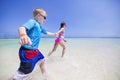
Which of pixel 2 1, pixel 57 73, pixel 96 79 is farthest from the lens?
pixel 2 1

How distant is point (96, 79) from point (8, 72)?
1.84 metres

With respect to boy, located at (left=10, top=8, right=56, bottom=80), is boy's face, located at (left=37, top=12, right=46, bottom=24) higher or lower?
higher

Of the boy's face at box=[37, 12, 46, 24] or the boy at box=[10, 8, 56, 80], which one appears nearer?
the boy at box=[10, 8, 56, 80]

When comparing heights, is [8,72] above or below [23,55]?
below

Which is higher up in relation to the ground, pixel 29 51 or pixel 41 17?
pixel 41 17

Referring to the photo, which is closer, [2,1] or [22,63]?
[22,63]

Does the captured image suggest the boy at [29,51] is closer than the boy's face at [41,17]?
Yes

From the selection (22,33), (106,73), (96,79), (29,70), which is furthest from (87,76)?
(22,33)

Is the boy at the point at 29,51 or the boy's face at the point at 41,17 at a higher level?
the boy's face at the point at 41,17

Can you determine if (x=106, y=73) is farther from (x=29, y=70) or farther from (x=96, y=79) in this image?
(x=29, y=70)

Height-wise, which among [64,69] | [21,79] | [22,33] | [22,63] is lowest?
[64,69]

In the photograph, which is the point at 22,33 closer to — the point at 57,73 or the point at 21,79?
the point at 21,79

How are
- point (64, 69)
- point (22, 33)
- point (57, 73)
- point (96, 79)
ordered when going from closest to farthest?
point (22, 33) → point (96, 79) → point (57, 73) → point (64, 69)

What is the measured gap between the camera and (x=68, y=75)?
3734 millimetres
